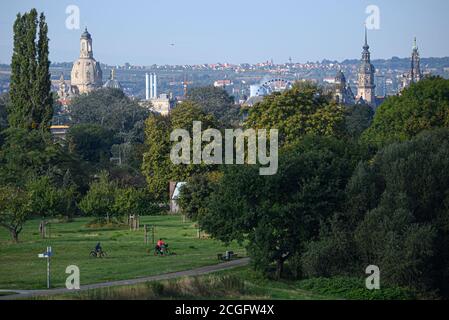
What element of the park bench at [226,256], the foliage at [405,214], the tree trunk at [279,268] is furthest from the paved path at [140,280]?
the foliage at [405,214]

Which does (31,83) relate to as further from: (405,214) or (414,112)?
(405,214)

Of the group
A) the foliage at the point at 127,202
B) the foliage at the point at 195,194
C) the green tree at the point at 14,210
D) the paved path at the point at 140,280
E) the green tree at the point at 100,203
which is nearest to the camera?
the paved path at the point at 140,280

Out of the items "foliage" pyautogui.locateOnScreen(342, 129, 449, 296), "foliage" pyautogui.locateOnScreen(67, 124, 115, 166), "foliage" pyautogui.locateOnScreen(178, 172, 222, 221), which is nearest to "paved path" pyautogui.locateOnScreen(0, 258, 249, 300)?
"foliage" pyautogui.locateOnScreen(342, 129, 449, 296)

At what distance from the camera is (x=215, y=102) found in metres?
136

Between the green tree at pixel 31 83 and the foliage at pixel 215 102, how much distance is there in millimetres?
43944

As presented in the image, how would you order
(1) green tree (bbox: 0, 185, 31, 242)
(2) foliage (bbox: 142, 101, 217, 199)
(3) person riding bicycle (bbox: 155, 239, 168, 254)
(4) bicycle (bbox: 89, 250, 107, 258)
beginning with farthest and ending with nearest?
(2) foliage (bbox: 142, 101, 217, 199) → (1) green tree (bbox: 0, 185, 31, 242) → (3) person riding bicycle (bbox: 155, 239, 168, 254) → (4) bicycle (bbox: 89, 250, 107, 258)

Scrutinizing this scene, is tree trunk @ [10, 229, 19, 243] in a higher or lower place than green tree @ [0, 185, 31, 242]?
lower

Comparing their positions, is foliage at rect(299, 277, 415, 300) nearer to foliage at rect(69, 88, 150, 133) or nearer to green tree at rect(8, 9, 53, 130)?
green tree at rect(8, 9, 53, 130)

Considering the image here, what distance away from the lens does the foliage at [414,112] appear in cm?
6178

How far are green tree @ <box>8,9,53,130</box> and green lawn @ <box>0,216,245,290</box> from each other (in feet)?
51.9

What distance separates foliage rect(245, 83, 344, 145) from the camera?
2463 inches

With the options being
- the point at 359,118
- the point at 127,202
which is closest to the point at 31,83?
the point at 127,202

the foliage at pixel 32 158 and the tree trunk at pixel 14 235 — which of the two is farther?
the foliage at pixel 32 158

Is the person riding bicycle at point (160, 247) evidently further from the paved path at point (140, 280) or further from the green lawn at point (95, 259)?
the paved path at point (140, 280)
